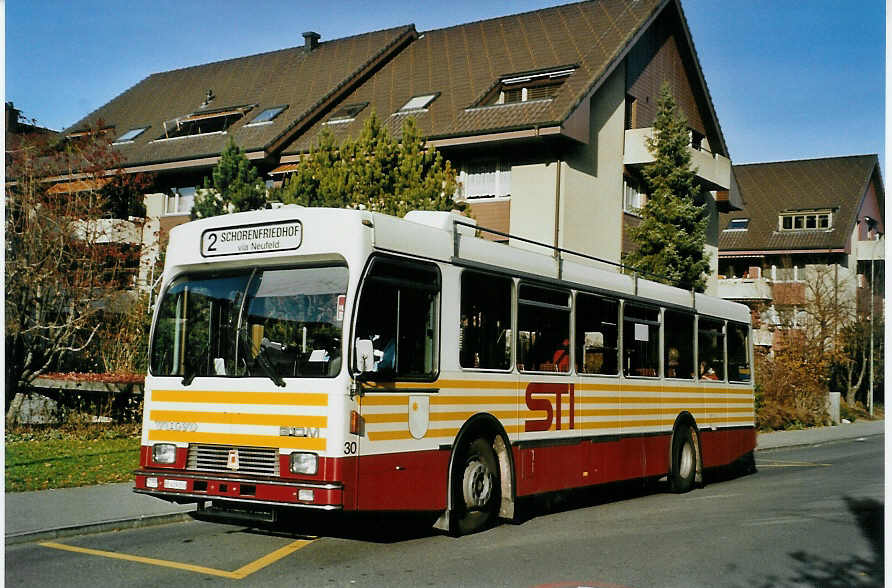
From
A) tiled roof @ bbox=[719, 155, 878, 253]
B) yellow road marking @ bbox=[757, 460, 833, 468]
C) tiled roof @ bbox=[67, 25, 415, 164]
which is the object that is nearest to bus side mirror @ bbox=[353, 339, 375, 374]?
yellow road marking @ bbox=[757, 460, 833, 468]

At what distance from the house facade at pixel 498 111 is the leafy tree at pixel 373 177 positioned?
7890mm

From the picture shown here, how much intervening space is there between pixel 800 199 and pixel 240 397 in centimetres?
5455

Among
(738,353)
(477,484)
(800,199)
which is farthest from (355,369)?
(800,199)

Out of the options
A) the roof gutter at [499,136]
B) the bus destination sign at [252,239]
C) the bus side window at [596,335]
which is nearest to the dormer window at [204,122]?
the roof gutter at [499,136]

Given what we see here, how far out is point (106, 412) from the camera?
21328 millimetres

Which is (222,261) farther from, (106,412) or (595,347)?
(106,412)

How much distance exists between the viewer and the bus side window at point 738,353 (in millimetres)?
17281

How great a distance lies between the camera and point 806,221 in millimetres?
57938

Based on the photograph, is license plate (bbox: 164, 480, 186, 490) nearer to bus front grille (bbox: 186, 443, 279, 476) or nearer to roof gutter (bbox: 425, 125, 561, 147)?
bus front grille (bbox: 186, 443, 279, 476)

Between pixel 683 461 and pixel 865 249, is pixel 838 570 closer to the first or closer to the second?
pixel 683 461

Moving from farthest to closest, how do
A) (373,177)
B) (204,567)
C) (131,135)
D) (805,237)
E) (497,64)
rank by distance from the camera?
(805,237)
(131,135)
(497,64)
(373,177)
(204,567)

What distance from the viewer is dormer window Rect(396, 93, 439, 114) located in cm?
3219

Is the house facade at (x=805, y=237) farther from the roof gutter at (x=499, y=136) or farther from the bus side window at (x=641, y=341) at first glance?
the bus side window at (x=641, y=341)

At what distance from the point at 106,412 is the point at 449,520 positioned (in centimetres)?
1329
